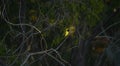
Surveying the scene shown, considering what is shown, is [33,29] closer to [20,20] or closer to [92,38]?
[20,20]

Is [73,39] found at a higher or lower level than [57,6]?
lower

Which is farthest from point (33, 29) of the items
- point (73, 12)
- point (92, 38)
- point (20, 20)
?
point (92, 38)

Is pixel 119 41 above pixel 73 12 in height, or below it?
below

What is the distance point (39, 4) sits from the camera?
390cm

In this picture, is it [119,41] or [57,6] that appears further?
[119,41]

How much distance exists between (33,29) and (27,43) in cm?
24

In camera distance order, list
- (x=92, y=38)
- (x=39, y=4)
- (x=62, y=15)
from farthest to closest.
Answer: (x=92, y=38) < (x=39, y=4) < (x=62, y=15)

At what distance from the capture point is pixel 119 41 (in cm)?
399

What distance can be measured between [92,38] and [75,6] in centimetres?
67

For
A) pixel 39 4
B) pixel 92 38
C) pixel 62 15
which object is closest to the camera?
pixel 62 15

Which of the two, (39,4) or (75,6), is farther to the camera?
(39,4)

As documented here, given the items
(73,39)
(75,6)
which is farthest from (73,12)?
(73,39)

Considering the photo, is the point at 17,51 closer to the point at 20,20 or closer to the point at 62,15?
the point at 20,20

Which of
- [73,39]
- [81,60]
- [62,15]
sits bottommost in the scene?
[81,60]
